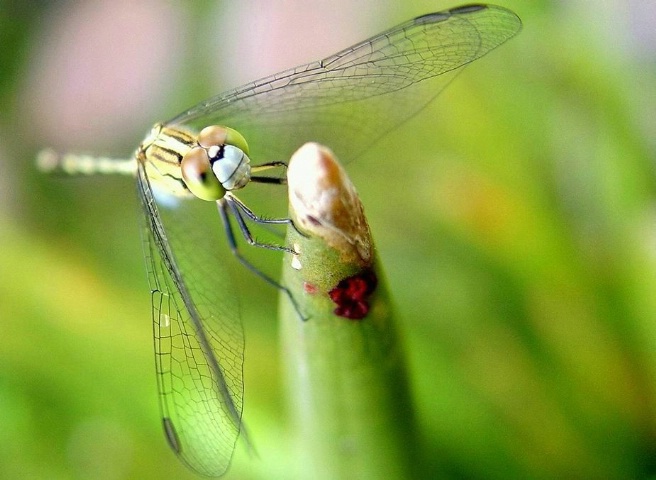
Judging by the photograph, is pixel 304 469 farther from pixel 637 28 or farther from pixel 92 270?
pixel 637 28

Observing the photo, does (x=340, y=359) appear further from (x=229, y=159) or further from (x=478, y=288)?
(x=478, y=288)

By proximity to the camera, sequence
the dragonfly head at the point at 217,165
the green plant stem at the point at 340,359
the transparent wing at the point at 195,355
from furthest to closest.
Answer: the dragonfly head at the point at 217,165 → the transparent wing at the point at 195,355 → the green plant stem at the point at 340,359

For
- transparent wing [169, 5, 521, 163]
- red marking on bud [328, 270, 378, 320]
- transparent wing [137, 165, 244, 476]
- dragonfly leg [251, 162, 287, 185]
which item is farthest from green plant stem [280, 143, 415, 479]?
transparent wing [169, 5, 521, 163]

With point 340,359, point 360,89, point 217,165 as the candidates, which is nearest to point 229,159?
point 217,165

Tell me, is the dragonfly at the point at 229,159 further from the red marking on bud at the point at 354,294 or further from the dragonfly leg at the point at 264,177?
the red marking on bud at the point at 354,294

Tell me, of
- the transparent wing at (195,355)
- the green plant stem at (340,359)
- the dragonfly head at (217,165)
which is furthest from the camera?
the dragonfly head at (217,165)

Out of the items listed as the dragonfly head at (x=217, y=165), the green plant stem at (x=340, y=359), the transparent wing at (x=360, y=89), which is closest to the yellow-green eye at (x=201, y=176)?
the dragonfly head at (x=217, y=165)

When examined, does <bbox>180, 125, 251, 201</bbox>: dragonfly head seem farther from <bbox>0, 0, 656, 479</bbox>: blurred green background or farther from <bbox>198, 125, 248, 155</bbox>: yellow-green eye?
<bbox>0, 0, 656, 479</bbox>: blurred green background

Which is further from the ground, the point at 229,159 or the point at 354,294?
the point at 229,159
